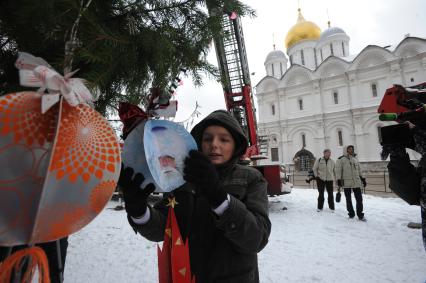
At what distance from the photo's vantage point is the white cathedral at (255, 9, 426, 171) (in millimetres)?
27094

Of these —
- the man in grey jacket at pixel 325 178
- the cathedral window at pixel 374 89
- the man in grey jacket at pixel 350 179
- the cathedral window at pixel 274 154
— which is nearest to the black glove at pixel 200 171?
the man in grey jacket at pixel 350 179

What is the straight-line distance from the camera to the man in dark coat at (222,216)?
44.9 inches

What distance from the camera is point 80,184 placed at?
62cm

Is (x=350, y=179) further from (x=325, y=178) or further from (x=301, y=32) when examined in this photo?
(x=301, y=32)

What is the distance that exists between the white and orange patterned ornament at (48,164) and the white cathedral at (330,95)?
29.7 metres

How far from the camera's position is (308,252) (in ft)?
14.3

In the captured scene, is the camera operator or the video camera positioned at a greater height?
the video camera

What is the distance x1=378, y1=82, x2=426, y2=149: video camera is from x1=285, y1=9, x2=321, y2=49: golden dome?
1569 inches

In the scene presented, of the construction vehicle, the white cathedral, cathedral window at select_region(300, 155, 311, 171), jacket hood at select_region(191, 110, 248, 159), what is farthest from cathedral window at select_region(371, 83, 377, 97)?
jacket hood at select_region(191, 110, 248, 159)

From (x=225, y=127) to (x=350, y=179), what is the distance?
6318 mm

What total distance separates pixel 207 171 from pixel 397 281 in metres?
3.72

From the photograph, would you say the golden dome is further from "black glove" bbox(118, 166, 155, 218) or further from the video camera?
"black glove" bbox(118, 166, 155, 218)

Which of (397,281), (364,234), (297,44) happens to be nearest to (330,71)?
(297,44)

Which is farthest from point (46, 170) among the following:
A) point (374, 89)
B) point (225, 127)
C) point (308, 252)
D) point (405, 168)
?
point (374, 89)
